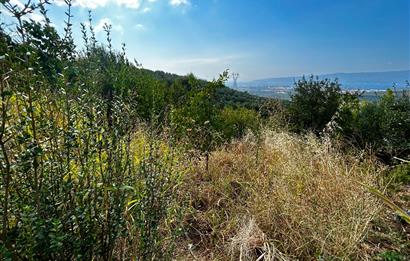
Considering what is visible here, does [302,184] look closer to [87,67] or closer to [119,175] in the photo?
[119,175]

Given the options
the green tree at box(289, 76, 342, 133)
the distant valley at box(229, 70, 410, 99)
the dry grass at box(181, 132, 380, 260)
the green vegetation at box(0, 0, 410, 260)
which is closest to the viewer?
the green vegetation at box(0, 0, 410, 260)

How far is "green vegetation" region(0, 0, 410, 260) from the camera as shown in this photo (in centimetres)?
125

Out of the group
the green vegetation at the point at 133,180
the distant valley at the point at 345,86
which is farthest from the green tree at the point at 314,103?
the green vegetation at the point at 133,180

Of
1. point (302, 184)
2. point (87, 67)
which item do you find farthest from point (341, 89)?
point (87, 67)

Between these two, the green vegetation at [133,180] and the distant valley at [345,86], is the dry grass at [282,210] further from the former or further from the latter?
the distant valley at [345,86]

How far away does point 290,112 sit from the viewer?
313 inches

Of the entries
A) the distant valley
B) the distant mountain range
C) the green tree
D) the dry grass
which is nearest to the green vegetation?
the dry grass

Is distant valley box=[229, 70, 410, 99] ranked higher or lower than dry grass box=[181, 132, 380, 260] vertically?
higher

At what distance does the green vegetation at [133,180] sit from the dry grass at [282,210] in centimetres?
1

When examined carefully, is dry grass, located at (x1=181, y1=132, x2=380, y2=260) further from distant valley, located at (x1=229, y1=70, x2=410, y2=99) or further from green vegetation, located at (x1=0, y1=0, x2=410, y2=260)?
distant valley, located at (x1=229, y1=70, x2=410, y2=99)

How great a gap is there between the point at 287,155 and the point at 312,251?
1.67 metres

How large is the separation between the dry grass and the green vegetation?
0.01m

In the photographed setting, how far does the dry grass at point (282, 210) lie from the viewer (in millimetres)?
2141

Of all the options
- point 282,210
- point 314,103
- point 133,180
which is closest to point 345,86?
point 314,103
